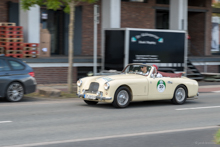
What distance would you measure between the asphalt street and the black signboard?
16.1ft

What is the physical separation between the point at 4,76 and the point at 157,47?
8.31m

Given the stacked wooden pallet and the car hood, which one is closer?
the car hood

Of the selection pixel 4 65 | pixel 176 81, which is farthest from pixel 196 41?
pixel 4 65

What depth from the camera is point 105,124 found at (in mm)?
8328

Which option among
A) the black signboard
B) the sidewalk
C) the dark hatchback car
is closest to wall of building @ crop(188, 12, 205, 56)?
the sidewalk

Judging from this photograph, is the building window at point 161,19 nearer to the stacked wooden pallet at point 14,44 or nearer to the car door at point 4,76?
the stacked wooden pallet at point 14,44

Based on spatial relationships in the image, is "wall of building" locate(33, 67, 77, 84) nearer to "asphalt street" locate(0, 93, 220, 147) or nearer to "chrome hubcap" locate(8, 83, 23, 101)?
"asphalt street" locate(0, 93, 220, 147)

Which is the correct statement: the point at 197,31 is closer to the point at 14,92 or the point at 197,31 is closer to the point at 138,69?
the point at 138,69

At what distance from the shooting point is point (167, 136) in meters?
6.70

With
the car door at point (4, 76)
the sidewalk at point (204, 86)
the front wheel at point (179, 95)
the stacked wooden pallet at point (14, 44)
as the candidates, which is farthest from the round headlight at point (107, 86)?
the stacked wooden pallet at point (14, 44)

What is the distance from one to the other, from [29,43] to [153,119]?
955cm

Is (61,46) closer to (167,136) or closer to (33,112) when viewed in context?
(33,112)

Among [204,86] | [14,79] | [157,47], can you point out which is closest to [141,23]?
[157,47]

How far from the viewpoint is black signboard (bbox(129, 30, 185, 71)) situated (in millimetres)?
17219
